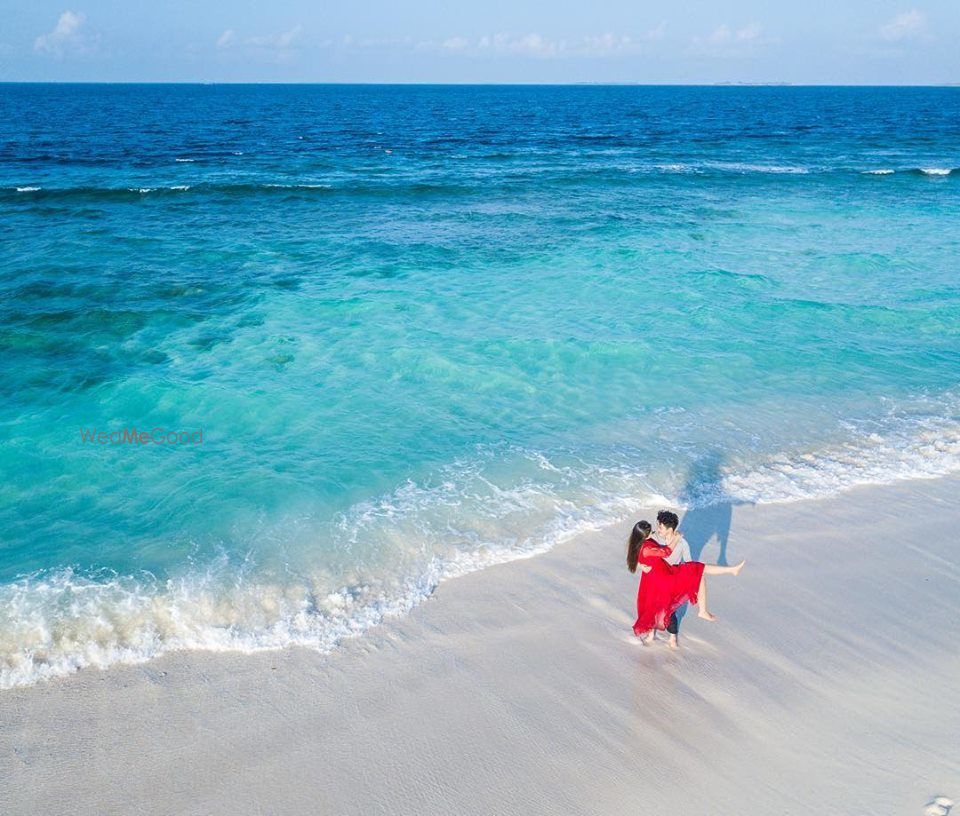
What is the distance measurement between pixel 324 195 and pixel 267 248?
9.34m

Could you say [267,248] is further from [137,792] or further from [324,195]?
[137,792]

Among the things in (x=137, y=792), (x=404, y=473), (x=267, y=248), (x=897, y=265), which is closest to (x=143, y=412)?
(x=404, y=473)

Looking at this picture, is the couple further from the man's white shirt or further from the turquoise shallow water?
the turquoise shallow water

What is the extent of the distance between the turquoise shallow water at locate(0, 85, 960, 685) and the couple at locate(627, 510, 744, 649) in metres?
2.07

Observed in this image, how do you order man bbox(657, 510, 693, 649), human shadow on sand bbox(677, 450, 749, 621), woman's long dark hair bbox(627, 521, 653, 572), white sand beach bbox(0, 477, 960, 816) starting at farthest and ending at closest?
human shadow on sand bbox(677, 450, 749, 621)
woman's long dark hair bbox(627, 521, 653, 572)
man bbox(657, 510, 693, 649)
white sand beach bbox(0, 477, 960, 816)

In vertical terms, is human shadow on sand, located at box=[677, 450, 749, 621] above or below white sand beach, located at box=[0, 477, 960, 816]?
above

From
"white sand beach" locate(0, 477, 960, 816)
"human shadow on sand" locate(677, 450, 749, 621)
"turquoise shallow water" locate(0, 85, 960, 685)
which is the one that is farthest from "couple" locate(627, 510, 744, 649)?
"turquoise shallow water" locate(0, 85, 960, 685)

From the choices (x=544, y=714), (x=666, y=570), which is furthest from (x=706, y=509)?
(x=544, y=714)

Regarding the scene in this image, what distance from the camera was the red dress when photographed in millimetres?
6020

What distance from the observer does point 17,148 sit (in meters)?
44.0

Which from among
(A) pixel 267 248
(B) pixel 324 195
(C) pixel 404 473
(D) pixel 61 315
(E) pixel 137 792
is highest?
(B) pixel 324 195

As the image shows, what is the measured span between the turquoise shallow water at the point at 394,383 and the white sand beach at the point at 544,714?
562mm

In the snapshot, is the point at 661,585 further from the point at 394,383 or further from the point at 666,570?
the point at 394,383

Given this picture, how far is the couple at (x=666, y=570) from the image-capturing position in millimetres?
6012
